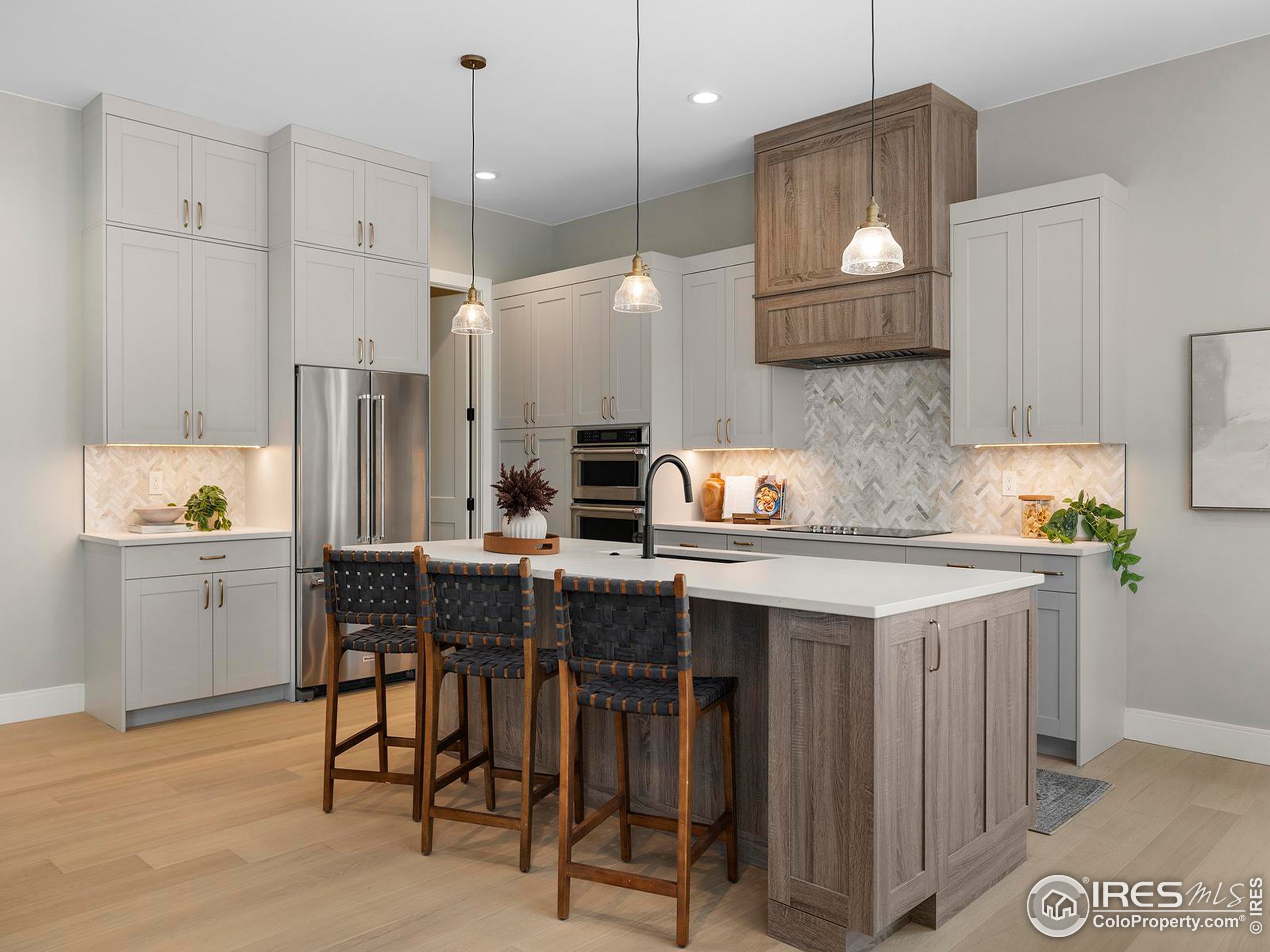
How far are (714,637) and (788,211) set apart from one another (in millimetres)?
2832

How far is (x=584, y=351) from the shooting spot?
5840 millimetres

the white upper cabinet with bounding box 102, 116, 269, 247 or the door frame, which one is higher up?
the white upper cabinet with bounding box 102, 116, 269, 247

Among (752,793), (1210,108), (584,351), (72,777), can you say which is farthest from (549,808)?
(1210,108)

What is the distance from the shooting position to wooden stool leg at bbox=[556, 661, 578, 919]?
253 centimetres

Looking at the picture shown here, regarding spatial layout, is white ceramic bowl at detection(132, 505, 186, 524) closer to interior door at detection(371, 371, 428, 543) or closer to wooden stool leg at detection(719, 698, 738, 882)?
interior door at detection(371, 371, 428, 543)

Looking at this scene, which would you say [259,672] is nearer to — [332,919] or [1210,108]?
[332,919]

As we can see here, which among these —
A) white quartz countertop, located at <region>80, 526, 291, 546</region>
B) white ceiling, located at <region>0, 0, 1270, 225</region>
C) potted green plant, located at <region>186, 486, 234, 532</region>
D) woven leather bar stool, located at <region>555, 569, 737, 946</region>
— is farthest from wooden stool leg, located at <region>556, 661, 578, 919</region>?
potted green plant, located at <region>186, 486, 234, 532</region>

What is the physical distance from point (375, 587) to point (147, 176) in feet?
9.21

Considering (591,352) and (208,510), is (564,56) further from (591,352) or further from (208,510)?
(208,510)

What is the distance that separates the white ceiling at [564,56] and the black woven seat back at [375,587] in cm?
219

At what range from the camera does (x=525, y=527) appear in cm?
350

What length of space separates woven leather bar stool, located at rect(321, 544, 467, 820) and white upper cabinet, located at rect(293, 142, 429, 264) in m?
2.45

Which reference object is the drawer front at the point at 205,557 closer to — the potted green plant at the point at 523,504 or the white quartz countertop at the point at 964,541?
the potted green plant at the point at 523,504

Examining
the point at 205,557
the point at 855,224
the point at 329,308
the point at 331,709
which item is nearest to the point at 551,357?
the point at 329,308
